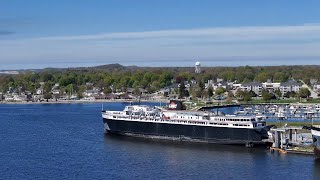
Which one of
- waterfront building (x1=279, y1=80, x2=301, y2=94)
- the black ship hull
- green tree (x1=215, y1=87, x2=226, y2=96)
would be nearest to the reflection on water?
the black ship hull

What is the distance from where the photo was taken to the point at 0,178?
80.0 ft

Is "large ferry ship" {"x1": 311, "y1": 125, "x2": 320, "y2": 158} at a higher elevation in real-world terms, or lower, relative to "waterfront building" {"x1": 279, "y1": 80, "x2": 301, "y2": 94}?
lower

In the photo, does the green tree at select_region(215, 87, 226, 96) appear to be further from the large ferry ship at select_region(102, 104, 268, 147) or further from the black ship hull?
the black ship hull

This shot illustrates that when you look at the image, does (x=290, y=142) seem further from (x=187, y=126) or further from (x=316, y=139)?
(x=187, y=126)

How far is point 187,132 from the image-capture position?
35.2 metres

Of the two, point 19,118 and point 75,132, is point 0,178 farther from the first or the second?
point 19,118

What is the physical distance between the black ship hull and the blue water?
27.0 inches

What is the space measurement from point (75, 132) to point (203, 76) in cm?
6474

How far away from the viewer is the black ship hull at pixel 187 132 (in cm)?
3288

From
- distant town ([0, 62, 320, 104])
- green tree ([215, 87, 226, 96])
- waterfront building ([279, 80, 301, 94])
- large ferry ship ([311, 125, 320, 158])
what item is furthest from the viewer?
waterfront building ([279, 80, 301, 94])

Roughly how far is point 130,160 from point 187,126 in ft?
23.6

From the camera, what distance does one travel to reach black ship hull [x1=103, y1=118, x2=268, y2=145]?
32.9m

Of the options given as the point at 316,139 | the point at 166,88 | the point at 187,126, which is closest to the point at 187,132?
the point at 187,126

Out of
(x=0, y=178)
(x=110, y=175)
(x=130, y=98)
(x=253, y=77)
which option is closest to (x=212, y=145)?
(x=110, y=175)
